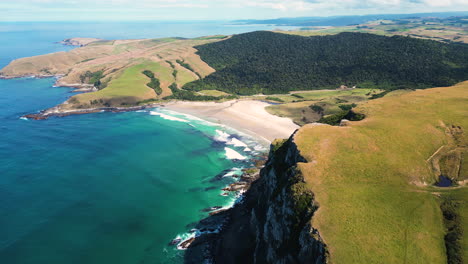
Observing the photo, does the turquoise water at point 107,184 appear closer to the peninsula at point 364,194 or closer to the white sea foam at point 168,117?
the white sea foam at point 168,117

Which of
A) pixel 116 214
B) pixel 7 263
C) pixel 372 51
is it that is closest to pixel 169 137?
pixel 116 214

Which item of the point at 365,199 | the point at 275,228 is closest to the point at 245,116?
the point at 275,228

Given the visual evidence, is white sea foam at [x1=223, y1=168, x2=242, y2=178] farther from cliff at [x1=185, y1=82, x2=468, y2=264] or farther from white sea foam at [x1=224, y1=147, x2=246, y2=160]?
cliff at [x1=185, y1=82, x2=468, y2=264]

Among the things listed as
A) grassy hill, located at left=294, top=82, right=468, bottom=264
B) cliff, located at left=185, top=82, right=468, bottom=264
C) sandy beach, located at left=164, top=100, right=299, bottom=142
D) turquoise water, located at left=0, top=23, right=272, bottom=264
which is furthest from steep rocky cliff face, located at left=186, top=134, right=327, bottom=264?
sandy beach, located at left=164, top=100, right=299, bottom=142

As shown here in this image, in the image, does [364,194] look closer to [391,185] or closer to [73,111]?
[391,185]

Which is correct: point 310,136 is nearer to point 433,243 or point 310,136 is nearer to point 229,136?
point 433,243
